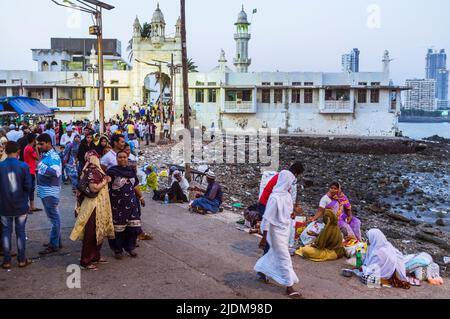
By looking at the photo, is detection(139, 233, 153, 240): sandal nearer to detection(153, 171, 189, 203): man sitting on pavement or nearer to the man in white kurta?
the man in white kurta

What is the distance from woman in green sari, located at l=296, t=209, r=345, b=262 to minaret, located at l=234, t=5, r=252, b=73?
4913 cm

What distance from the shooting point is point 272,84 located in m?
46.7

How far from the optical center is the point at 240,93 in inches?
1841

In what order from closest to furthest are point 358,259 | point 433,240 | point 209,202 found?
point 358,259 < point 209,202 < point 433,240

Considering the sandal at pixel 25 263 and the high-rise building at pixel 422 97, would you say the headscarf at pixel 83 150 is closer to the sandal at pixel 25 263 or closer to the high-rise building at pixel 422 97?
the sandal at pixel 25 263

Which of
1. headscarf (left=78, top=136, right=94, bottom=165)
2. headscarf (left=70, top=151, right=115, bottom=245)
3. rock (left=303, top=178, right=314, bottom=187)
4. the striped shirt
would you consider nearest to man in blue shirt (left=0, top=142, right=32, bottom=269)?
the striped shirt

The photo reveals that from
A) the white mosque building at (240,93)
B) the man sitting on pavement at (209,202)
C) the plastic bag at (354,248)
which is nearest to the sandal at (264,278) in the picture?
the plastic bag at (354,248)

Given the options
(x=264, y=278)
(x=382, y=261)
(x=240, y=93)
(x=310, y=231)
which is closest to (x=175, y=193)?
(x=310, y=231)

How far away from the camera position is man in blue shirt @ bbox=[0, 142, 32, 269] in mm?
5930

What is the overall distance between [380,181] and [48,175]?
2233 centimetres

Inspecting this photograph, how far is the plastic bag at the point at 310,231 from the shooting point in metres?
7.80

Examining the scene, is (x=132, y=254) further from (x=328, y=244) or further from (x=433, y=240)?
(x=433, y=240)

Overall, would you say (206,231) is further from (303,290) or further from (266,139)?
(266,139)

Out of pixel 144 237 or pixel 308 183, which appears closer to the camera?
pixel 144 237
